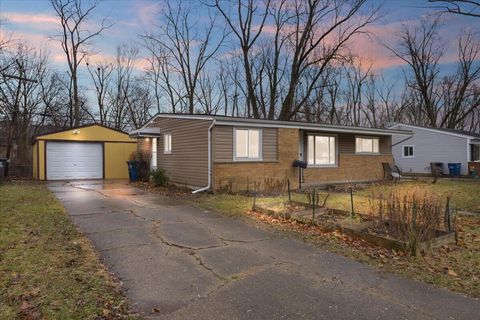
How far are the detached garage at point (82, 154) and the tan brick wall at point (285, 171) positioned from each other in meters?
11.2

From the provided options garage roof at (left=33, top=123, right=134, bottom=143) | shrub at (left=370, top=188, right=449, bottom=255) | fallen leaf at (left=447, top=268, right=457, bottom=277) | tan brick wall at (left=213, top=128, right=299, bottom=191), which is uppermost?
garage roof at (left=33, top=123, right=134, bottom=143)

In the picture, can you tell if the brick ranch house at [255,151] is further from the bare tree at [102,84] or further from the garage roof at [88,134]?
the bare tree at [102,84]

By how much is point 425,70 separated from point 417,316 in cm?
3781

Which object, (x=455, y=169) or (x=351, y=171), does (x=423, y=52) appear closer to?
(x=455, y=169)

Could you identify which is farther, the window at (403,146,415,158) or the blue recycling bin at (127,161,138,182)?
the window at (403,146,415,158)

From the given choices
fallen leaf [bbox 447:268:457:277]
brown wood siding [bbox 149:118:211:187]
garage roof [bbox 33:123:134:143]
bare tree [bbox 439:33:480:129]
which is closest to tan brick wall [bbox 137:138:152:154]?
brown wood siding [bbox 149:118:211:187]

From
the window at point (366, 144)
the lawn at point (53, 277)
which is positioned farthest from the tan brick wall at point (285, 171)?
the lawn at point (53, 277)

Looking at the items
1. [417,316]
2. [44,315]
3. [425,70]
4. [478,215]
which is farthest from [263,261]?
[425,70]

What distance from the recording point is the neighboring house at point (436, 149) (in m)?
23.6

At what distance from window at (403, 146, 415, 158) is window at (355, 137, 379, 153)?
9366 millimetres

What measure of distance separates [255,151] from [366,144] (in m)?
7.77

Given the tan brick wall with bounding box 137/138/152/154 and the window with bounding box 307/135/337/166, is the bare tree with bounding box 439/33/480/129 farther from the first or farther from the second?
the tan brick wall with bounding box 137/138/152/154

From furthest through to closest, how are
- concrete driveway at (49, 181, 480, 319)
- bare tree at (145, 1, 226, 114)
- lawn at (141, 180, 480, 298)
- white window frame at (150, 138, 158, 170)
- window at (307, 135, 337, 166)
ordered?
bare tree at (145, 1, 226, 114)
white window frame at (150, 138, 158, 170)
window at (307, 135, 337, 166)
lawn at (141, 180, 480, 298)
concrete driveway at (49, 181, 480, 319)

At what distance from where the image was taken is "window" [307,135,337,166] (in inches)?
626
